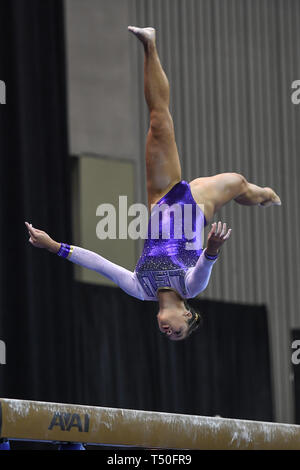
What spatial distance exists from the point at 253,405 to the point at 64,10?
523cm

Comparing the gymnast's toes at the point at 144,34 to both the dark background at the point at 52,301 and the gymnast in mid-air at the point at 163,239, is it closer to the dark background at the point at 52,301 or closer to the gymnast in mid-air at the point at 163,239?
the gymnast in mid-air at the point at 163,239

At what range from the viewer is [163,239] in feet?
17.5

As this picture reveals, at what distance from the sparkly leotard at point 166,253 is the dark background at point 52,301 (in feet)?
11.4

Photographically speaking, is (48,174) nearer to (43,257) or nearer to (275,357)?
(43,257)

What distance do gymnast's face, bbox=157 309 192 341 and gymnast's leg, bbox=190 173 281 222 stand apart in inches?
27.0

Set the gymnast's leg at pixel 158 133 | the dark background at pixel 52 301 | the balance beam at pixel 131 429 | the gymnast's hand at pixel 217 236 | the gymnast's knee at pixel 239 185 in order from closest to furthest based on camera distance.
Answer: the balance beam at pixel 131 429 < the gymnast's hand at pixel 217 236 < the gymnast's leg at pixel 158 133 < the gymnast's knee at pixel 239 185 < the dark background at pixel 52 301

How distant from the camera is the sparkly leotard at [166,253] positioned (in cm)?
526

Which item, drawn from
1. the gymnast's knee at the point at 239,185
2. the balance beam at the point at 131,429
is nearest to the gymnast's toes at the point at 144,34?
the gymnast's knee at the point at 239,185

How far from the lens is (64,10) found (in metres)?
9.81

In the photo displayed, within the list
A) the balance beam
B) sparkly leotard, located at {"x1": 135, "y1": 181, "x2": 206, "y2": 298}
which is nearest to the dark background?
sparkly leotard, located at {"x1": 135, "y1": 181, "x2": 206, "y2": 298}

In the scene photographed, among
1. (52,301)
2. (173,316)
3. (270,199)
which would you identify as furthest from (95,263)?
(52,301)

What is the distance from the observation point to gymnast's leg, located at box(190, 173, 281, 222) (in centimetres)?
563
